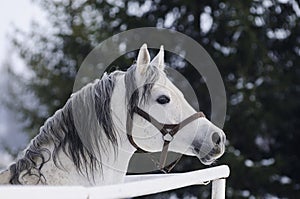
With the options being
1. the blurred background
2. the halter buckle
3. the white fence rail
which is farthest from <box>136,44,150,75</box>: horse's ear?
the blurred background

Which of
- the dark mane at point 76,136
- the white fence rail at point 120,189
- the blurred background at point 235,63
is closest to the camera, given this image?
the white fence rail at point 120,189

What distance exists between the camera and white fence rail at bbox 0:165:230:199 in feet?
2.26

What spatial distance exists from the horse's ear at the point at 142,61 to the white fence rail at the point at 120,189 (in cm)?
33

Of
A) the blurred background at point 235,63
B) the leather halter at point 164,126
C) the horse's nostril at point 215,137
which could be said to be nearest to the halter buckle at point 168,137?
the leather halter at point 164,126

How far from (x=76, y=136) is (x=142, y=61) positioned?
26cm

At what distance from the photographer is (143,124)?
4.65 ft

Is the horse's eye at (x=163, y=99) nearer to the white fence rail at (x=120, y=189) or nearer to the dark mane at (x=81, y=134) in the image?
the dark mane at (x=81, y=134)

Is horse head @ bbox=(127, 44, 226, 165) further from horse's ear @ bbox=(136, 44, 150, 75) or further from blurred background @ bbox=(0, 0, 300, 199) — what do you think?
blurred background @ bbox=(0, 0, 300, 199)

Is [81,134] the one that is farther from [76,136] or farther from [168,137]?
[168,137]

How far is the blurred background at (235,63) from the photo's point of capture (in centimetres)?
415

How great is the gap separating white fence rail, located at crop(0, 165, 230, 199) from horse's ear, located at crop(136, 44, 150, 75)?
33cm

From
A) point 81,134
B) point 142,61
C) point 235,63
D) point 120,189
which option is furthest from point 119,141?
point 235,63

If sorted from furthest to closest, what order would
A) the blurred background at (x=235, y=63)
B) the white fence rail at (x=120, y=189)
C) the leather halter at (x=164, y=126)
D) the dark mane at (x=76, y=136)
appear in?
the blurred background at (x=235, y=63) → the leather halter at (x=164, y=126) → the dark mane at (x=76, y=136) → the white fence rail at (x=120, y=189)

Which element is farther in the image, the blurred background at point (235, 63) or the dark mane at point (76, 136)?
the blurred background at point (235, 63)
